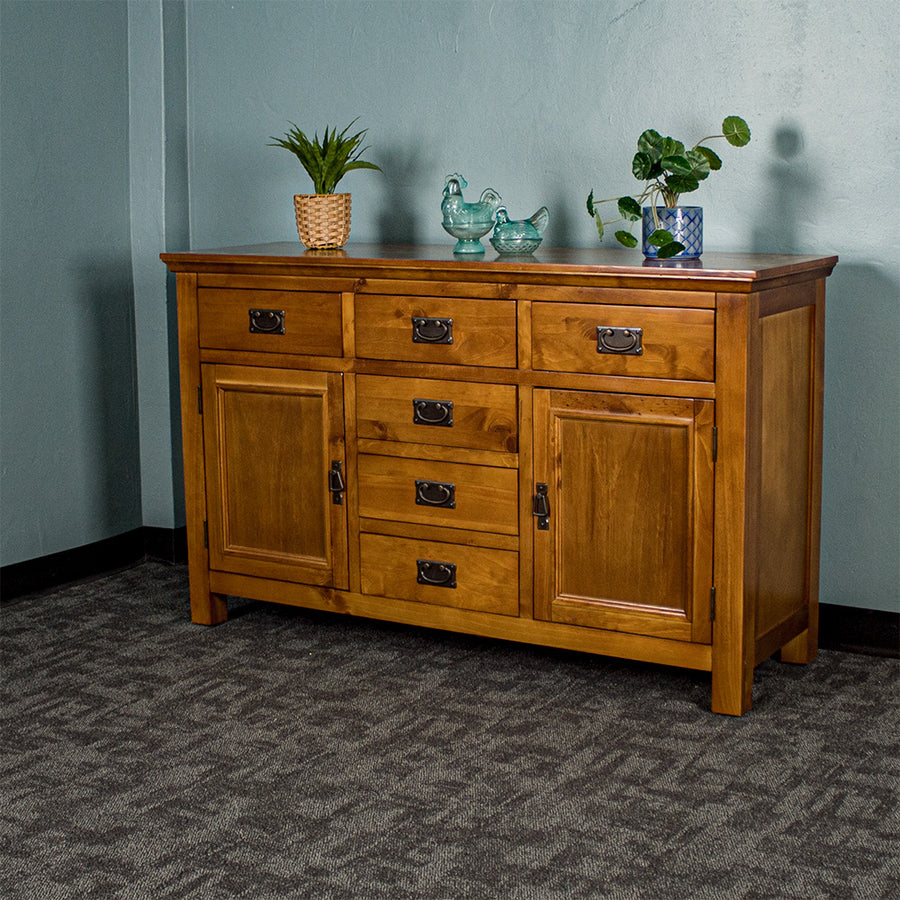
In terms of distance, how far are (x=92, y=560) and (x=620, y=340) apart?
179cm

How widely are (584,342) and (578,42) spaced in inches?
34.0

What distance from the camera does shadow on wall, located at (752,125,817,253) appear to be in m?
2.75

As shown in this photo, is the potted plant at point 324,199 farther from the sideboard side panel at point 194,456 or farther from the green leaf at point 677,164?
A: the green leaf at point 677,164

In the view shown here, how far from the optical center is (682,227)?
2580 mm

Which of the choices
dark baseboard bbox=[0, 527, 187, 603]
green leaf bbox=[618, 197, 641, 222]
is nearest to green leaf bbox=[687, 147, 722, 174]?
green leaf bbox=[618, 197, 641, 222]

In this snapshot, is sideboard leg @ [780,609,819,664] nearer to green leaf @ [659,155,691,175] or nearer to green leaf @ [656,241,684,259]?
green leaf @ [656,241,684,259]

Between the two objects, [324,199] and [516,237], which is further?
[324,199]

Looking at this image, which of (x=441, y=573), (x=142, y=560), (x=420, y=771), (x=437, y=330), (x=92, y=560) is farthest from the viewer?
(x=142, y=560)

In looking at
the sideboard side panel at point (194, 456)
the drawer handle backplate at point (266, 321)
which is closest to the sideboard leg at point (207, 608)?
the sideboard side panel at point (194, 456)

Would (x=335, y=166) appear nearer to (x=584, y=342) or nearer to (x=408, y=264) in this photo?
(x=408, y=264)

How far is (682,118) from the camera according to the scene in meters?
2.85

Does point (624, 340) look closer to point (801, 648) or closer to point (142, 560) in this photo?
point (801, 648)

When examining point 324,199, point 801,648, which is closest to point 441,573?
point 801,648

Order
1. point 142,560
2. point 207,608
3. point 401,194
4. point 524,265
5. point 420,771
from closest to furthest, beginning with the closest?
point 420,771 → point 524,265 → point 207,608 → point 401,194 → point 142,560
